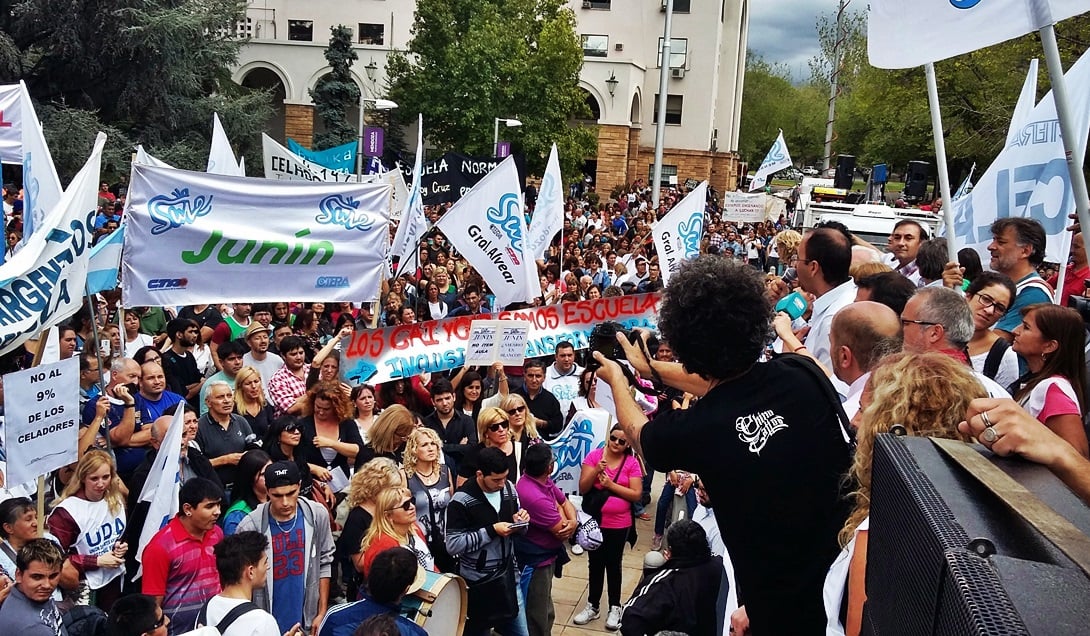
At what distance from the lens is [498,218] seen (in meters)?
10.4

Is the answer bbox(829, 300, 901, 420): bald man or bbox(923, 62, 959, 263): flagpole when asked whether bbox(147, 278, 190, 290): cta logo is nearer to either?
bbox(923, 62, 959, 263): flagpole

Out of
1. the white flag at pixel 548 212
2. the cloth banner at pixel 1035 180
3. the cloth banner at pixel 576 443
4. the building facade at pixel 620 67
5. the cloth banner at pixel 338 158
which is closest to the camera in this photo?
the cloth banner at pixel 1035 180

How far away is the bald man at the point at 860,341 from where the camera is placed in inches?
134

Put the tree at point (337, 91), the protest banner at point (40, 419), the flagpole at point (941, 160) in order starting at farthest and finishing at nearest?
the tree at point (337, 91) → the flagpole at point (941, 160) → the protest banner at point (40, 419)

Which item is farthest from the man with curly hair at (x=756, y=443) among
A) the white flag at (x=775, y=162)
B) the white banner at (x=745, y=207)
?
the white flag at (x=775, y=162)

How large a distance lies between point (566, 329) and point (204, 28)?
23.3 meters

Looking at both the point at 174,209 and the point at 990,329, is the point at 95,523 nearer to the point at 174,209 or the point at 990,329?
the point at 174,209

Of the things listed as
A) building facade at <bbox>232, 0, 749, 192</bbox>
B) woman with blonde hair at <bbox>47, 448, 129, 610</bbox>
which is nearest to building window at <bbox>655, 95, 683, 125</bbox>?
building facade at <bbox>232, 0, 749, 192</bbox>

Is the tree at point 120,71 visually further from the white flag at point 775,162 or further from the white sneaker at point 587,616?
the white sneaker at point 587,616

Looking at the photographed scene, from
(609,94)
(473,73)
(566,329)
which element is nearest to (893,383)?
(566,329)

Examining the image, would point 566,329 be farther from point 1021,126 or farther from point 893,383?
point 893,383

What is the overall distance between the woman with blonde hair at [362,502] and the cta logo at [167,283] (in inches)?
109

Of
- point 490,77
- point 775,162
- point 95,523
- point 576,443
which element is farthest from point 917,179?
point 95,523

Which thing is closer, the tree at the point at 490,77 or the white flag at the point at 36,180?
the white flag at the point at 36,180
